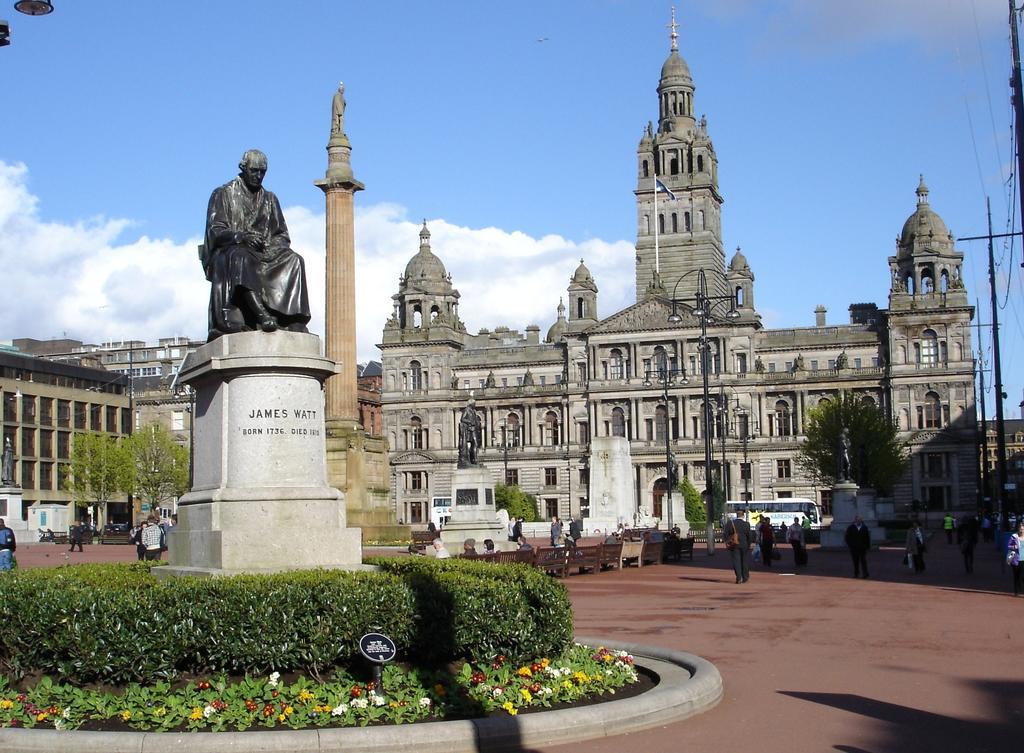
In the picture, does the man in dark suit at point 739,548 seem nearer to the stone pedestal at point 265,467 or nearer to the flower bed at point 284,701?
the stone pedestal at point 265,467

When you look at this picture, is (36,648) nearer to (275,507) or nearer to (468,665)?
(275,507)

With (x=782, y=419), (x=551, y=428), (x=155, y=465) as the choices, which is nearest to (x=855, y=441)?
(x=782, y=419)

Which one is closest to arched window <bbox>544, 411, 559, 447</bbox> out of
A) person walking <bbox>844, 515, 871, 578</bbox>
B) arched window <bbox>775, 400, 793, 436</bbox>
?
arched window <bbox>775, 400, 793, 436</bbox>

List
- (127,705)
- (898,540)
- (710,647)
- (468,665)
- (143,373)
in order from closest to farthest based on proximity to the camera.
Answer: (127,705) < (468,665) < (710,647) < (898,540) < (143,373)

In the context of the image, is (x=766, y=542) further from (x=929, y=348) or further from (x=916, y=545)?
(x=929, y=348)

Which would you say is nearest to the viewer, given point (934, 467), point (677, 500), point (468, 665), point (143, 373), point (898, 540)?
point (468, 665)

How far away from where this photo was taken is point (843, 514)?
4850 centimetres

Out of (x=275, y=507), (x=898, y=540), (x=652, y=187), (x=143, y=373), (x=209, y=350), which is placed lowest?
(x=898, y=540)

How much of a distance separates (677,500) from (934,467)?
32.1 m

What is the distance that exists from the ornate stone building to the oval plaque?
285 feet

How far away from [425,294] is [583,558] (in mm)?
80568

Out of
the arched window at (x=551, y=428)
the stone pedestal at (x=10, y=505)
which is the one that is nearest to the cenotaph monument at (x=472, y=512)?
the stone pedestal at (x=10, y=505)

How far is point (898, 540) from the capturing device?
57844mm

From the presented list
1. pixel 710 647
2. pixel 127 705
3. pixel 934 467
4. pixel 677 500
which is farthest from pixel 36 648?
pixel 934 467
